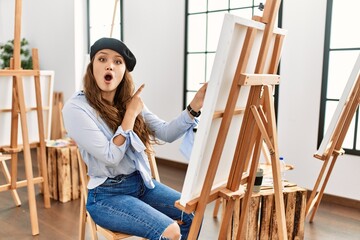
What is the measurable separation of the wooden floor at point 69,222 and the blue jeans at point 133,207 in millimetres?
878

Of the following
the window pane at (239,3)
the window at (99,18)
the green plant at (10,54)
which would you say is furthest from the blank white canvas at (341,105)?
the green plant at (10,54)

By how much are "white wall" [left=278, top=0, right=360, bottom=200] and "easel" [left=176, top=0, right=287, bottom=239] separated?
1808 mm

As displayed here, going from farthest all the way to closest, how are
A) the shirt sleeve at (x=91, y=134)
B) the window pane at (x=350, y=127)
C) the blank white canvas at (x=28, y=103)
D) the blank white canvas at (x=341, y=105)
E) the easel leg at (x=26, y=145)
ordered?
the window pane at (x=350, y=127)
the blank white canvas at (x=28, y=103)
the easel leg at (x=26, y=145)
the blank white canvas at (x=341, y=105)
the shirt sleeve at (x=91, y=134)

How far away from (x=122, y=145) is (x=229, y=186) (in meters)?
0.48

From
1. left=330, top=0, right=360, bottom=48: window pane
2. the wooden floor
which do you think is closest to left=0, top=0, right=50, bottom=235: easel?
the wooden floor

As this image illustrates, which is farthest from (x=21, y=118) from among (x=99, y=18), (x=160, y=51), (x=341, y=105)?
(x=99, y=18)

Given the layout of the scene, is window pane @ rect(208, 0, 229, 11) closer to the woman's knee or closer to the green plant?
the woman's knee

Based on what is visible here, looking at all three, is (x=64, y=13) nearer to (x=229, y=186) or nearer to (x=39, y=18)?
(x=39, y=18)

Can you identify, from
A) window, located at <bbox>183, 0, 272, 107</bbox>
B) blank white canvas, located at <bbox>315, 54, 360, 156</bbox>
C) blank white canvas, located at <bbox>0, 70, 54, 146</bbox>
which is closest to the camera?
blank white canvas, located at <bbox>315, 54, 360, 156</bbox>

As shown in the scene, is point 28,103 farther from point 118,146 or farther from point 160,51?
point 160,51

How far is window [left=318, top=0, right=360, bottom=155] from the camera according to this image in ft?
9.95

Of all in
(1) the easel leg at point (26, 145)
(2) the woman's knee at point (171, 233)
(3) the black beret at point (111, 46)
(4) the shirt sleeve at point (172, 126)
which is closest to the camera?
(2) the woman's knee at point (171, 233)

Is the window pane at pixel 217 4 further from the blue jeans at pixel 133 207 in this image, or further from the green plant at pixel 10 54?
the green plant at pixel 10 54

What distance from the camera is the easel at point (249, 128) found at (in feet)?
4.08
